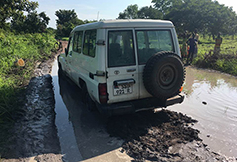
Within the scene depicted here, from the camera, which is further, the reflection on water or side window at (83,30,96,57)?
side window at (83,30,96,57)

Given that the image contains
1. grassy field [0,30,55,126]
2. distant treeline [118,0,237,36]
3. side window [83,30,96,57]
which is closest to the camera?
side window [83,30,96,57]

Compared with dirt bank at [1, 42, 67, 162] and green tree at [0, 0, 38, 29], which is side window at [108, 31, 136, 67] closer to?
dirt bank at [1, 42, 67, 162]

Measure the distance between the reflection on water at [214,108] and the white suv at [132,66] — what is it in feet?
3.48

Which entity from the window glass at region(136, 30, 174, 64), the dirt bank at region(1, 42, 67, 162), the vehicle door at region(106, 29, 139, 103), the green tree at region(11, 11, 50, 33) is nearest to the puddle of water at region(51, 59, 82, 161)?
the dirt bank at region(1, 42, 67, 162)

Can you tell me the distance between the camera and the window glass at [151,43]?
3.83 metres

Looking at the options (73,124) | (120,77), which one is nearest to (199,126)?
(120,77)

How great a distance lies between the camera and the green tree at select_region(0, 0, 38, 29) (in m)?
14.4

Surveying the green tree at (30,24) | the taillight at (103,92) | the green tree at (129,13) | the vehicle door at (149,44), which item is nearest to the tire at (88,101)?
the taillight at (103,92)

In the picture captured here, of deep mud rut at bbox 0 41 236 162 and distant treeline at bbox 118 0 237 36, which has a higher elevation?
distant treeline at bbox 118 0 237 36

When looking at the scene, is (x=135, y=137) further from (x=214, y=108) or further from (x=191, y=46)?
(x=191, y=46)

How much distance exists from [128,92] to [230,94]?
4467 mm

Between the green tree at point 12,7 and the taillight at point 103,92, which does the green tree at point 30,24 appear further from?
the taillight at point 103,92

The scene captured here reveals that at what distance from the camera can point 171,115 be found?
4594mm

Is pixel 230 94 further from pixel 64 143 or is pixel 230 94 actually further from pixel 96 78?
pixel 64 143
